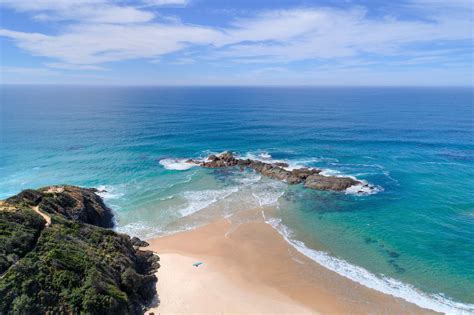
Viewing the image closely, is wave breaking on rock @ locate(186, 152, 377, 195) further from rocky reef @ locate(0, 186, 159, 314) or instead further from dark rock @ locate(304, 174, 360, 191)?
rocky reef @ locate(0, 186, 159, 314)

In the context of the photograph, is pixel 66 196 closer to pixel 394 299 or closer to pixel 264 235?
pixel 264 235

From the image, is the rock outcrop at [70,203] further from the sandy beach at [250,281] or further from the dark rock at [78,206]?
the sandy beach at [250,281]

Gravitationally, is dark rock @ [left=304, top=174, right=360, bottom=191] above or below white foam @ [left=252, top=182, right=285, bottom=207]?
above

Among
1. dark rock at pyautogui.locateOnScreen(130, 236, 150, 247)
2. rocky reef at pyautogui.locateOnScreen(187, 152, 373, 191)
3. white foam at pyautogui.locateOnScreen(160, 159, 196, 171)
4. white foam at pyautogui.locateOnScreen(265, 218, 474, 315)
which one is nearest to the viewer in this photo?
white foam at pyautogui.locateOnScreen(265, 218, 474, 315)

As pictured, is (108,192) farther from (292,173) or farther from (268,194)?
(292,173)

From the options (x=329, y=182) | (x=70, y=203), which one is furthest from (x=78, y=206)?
(x=329, y=182)

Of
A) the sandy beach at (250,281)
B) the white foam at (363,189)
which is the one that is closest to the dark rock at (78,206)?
the sandy beach at (250,281)

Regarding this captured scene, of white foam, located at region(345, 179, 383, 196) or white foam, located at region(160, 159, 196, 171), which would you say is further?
white foam, located at region(160, 159, 196, 171)

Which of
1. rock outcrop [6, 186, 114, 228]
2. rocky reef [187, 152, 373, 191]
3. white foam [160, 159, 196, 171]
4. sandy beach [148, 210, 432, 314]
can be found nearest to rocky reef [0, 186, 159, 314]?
rock outcrop [6, 186, 114, 228]
